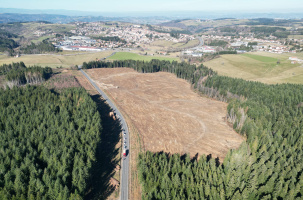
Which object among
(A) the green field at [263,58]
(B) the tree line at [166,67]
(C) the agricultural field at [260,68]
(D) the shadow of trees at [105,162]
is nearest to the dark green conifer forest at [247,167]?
(D) the shadow of trees at [105,162]

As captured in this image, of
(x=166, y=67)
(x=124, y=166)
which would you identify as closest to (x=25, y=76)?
(x=124, y=166)

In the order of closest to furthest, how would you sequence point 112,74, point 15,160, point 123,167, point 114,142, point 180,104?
1. point 15,160
2. point 123,167
3. point 114,142
4. point 180,104
5. point 112,74

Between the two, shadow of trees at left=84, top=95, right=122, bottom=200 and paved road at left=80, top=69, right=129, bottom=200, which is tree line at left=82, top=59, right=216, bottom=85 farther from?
shadow of trees at left=84, top=95, right=122, bottom=200

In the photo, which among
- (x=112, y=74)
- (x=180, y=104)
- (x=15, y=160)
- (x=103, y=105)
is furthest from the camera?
(x=112, y=74)

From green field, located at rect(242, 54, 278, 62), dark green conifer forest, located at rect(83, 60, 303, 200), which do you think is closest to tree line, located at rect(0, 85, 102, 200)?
dark green conifer forest, located at rect(83, 60, 303, 200)

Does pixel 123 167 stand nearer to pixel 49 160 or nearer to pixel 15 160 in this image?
pixel 49 160

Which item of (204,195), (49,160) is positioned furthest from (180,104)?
(49,160)

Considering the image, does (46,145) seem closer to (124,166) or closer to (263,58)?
(124,166)
